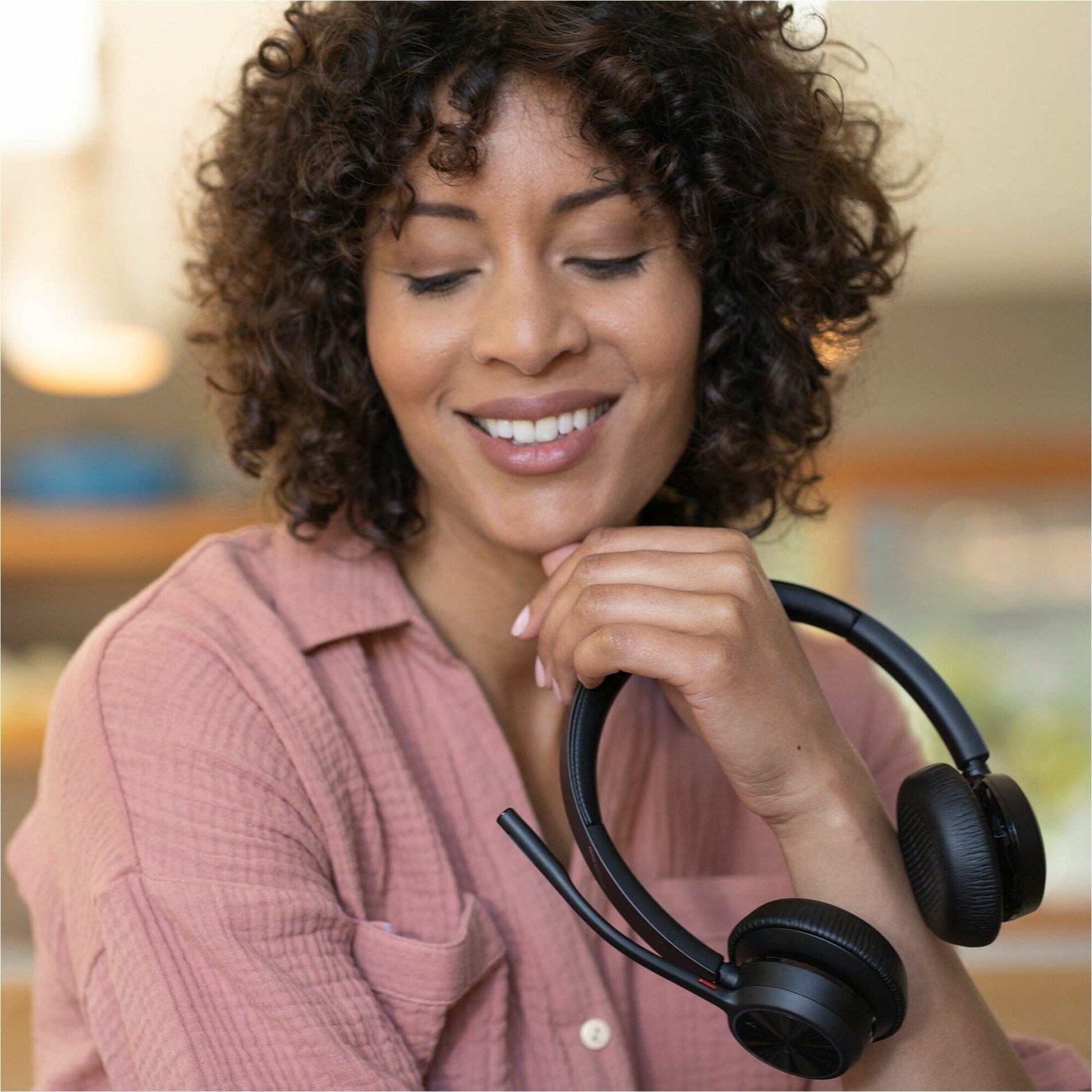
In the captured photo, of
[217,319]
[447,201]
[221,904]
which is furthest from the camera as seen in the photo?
[217,319]

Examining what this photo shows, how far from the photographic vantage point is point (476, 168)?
0.94 meters

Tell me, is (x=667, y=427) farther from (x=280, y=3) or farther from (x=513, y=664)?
(x=280, y=3)

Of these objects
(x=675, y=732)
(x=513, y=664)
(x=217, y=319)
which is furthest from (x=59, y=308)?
(x=675, y=732)

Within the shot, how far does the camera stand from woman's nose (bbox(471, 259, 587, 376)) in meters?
0.94

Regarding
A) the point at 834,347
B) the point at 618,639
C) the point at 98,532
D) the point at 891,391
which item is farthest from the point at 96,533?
the point at 618,639

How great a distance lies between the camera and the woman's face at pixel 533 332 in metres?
0.95

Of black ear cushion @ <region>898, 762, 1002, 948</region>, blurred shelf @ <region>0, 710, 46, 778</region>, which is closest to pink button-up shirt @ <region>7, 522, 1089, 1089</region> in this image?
black ear cushion @ <region>898, 762, 1002, 948</region>

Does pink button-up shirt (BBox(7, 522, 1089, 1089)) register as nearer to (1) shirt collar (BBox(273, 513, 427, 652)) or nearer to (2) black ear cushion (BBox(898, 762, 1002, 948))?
(1) shirt collar (BBox(273, 513, 427, 652))

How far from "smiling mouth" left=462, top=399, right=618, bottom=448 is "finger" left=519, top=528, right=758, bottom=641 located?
0.10 metres

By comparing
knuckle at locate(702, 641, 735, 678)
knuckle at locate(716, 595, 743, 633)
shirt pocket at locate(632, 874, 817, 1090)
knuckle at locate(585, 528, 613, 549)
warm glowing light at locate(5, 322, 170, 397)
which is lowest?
shirt pocket at locate(632, 874, 817, 1090)

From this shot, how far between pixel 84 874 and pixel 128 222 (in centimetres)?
265

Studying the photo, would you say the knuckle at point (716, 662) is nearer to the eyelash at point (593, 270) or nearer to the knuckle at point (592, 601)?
the knuckle at point (592, 601)

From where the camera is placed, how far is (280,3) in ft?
4.37

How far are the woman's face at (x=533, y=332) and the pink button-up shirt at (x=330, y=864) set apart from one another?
168 millimetres
